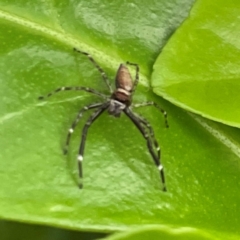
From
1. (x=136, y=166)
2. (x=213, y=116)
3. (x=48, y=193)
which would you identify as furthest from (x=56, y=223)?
(x=213, y=116)

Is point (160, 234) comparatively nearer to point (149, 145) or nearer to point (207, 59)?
point (149, 145)

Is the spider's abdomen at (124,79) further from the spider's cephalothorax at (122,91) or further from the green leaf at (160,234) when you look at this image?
the green leaf at (160,234)

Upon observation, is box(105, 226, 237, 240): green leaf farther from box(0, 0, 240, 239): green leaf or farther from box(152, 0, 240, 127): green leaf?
box(152, 0, 240, 127): green leaf

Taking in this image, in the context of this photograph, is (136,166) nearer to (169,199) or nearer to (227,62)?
(169,199)

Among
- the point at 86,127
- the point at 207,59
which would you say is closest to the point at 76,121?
the point at 86,127

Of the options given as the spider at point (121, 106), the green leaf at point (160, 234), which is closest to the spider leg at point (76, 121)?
the spider at point (121, 106)

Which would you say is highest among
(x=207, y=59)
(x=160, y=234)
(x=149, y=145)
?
(x=207, y=59)

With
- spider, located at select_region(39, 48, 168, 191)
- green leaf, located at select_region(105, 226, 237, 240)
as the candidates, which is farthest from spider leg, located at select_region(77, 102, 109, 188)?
green leaf, located at select_region(105, 226, 237, 240)

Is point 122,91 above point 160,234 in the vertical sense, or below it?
above
